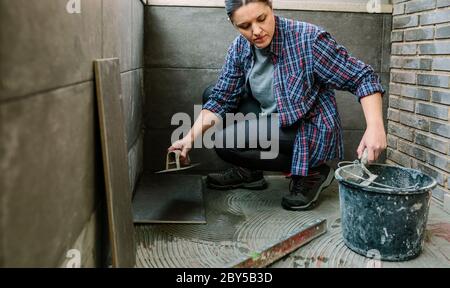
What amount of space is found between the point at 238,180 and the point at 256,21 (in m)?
1.01

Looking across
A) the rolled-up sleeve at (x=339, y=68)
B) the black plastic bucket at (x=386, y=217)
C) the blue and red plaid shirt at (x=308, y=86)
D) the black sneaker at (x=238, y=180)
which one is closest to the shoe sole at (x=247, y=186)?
the black sneaker at (x=238, y=180)

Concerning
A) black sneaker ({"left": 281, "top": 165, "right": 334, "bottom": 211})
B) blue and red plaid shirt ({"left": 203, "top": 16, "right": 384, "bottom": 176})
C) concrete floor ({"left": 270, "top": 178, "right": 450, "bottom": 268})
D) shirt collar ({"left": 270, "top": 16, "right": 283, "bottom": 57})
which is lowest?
concrete floor ({"left": 270, "top": 178, "right": 450, "bottom": 268})

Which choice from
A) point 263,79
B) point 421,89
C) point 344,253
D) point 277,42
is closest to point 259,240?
point 344,253

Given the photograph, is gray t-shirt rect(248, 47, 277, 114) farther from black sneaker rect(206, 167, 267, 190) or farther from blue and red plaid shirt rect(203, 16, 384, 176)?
black sneaker rect(206, 167, 267, 190)

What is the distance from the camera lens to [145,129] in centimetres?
293

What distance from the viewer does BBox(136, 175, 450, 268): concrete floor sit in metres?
1.69

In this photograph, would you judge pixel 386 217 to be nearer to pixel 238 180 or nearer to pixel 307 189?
pixel 307 189

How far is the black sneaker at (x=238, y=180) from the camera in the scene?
2.62 metres

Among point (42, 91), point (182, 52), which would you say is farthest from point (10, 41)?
point (182, 52)

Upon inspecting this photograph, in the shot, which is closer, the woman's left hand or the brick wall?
the woman's left hand

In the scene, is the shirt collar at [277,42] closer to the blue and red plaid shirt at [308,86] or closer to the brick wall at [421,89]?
the blue and red plaid shirt at [308,86]

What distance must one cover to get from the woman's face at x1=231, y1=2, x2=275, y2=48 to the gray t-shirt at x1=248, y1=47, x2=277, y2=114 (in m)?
0.21

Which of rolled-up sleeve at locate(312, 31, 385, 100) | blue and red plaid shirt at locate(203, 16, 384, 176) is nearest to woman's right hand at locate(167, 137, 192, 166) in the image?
blue and red plaid shirt at locate(203, 16, 384, 176)

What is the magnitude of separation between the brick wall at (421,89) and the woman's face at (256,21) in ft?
3.10
